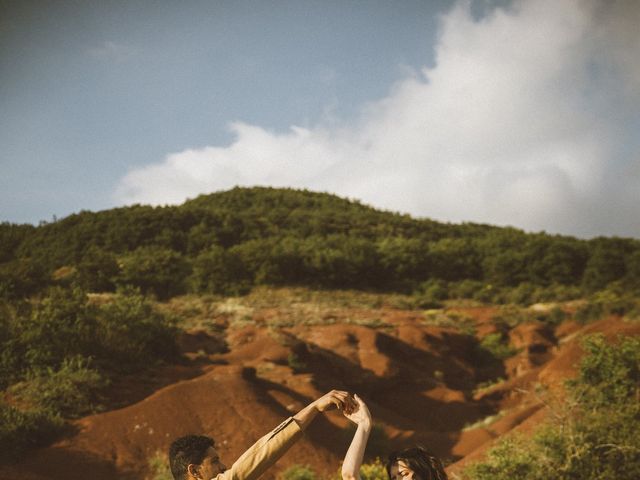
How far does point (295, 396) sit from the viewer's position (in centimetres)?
1498

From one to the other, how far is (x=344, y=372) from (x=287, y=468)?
8.48 metres

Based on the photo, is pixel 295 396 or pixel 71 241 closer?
pixel 295 396

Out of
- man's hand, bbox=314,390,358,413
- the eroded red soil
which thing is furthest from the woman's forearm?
the eroded red soil

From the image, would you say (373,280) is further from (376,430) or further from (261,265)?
(376,430)

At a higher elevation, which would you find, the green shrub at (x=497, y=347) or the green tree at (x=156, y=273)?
the green tree at (x=156, y=273)

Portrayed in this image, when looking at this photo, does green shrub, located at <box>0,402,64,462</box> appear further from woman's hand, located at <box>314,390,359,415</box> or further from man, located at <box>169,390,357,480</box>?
woman's hand, located at <box>314,390,359,415</box>

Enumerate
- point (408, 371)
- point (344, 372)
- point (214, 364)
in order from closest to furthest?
point (214, 364) < point (344, 372) < point (408, 371)

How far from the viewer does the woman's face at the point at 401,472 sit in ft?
7.97

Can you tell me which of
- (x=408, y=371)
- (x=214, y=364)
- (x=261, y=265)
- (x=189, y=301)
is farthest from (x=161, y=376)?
(x=261, y=265)

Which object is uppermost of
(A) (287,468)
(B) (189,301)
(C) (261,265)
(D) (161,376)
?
(C) (261,265)

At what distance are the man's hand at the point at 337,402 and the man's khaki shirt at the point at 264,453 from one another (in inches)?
6.1

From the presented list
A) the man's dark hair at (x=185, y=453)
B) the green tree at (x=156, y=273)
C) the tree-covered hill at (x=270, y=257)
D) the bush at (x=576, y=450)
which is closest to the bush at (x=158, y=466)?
the bush at (x=576, y=450)

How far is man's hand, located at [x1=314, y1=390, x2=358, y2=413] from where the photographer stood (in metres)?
2.16

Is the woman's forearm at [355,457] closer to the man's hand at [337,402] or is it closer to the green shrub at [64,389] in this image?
the man's hand at [337,402]
